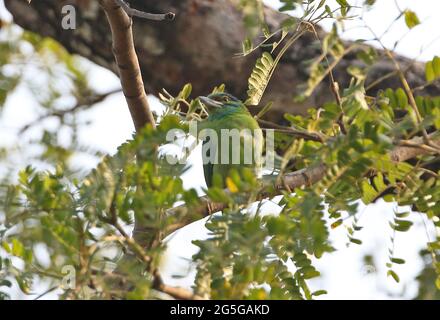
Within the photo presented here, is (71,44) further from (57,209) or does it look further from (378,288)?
(57,209)

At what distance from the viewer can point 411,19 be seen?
2363 mm

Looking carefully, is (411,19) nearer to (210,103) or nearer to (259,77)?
(259,77)

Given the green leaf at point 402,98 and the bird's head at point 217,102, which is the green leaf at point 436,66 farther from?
the bird's head at point 217,102

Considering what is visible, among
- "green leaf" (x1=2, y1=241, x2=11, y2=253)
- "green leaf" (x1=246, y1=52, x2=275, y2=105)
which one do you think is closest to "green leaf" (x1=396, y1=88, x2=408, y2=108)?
"green leaf" (x1=246, y1=52, x2=275, y2=105)

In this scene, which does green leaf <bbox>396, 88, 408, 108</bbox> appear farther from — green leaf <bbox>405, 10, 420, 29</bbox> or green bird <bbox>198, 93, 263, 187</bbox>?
green bird <bbox>198, 93, 263, 187</bbox>

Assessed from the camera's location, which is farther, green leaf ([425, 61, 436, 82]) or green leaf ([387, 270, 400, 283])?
green leaf ([387, 270, 400, 283])

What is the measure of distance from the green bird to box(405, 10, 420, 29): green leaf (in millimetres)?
810

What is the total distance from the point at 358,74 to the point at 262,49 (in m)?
3.21

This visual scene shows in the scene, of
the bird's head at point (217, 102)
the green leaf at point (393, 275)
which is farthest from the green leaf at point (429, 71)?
the bird's head at point (217, 102)

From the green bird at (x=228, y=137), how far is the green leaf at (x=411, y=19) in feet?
2.66

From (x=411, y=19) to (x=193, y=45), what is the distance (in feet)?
10.1

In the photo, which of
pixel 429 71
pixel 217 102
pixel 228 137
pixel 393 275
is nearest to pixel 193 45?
pixel 217 102

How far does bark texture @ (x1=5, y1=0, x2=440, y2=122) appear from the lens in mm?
5285
